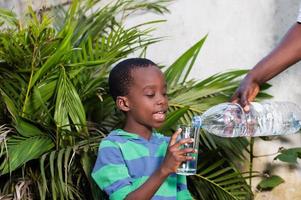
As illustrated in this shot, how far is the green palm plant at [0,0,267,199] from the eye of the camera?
3643mm

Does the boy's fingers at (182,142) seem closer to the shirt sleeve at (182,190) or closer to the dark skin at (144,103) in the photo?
the dark skin at (144,103)

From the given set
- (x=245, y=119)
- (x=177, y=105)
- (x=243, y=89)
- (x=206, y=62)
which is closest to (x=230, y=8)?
(x=206, y=62)

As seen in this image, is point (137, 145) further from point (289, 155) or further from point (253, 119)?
point (289, 155)

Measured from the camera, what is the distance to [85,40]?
4648 millimetres

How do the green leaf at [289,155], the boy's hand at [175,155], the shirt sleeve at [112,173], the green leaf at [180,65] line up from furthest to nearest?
the green leaf at [180,65] < the green leaf at [289,155] < the shirt sleeve at [112,173] < the boy's hand at [175,155]

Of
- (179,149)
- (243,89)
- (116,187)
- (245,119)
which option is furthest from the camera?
(245,119)

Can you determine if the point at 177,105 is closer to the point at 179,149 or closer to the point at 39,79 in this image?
the point at 39,79

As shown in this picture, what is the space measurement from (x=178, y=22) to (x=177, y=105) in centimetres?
87

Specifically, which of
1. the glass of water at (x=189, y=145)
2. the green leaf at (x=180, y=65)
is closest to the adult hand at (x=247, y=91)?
the glass of water at (x=189, y=145)

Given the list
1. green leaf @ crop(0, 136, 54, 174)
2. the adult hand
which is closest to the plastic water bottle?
the adult hand

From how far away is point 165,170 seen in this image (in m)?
2.58

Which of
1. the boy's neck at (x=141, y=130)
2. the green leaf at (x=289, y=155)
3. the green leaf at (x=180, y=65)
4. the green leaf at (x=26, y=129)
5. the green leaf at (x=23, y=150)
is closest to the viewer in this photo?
the boy's neck at (x=141, y=130)

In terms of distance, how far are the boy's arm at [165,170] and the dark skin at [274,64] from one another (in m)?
0.67

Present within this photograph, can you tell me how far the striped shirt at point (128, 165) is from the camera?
273cm
